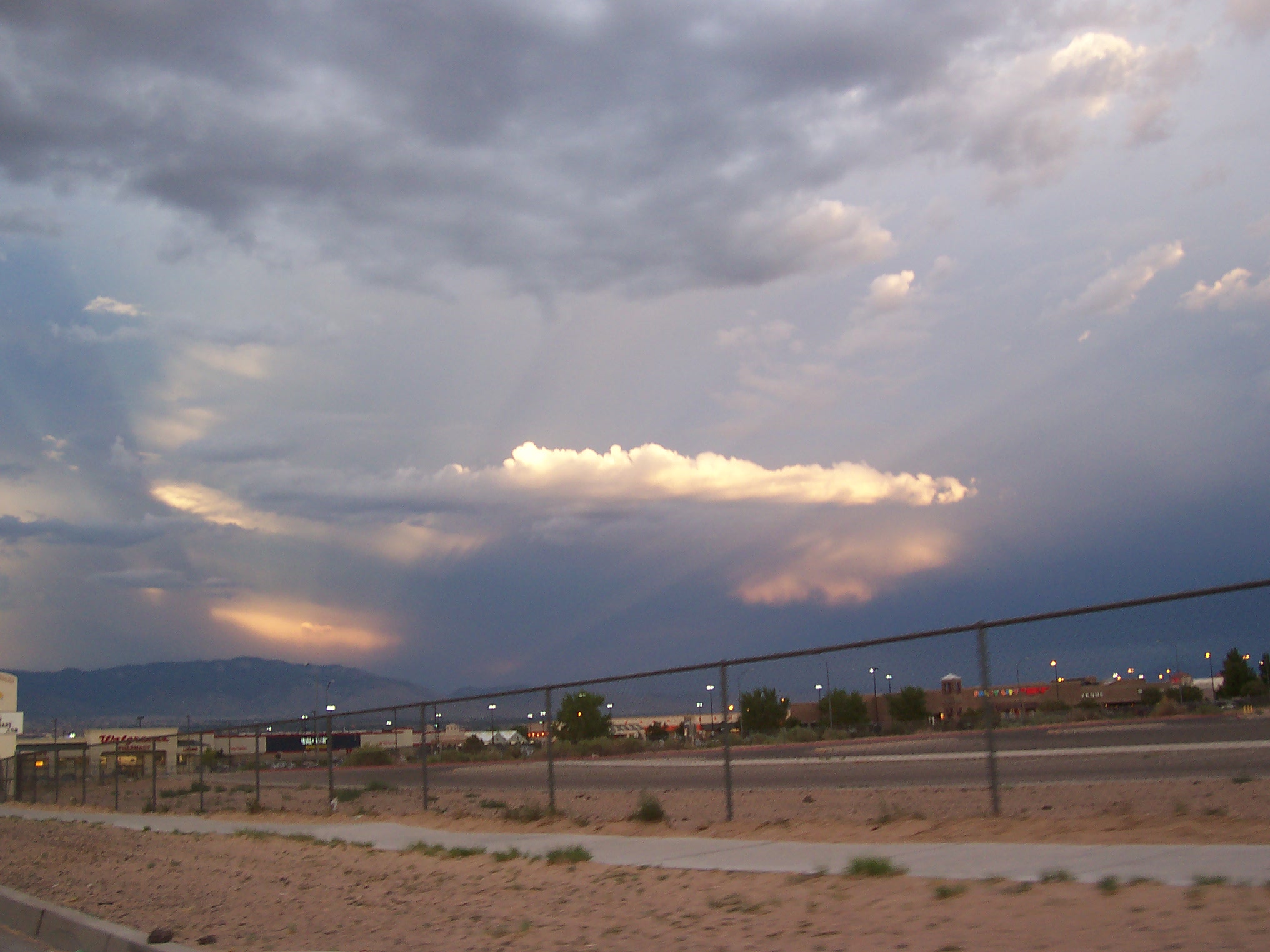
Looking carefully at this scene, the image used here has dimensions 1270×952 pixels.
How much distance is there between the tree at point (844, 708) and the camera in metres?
12.8

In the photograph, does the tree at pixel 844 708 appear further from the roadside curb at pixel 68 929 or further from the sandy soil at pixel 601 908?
the roadside curb at pixel 68 929

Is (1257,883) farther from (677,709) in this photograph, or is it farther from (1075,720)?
(677,709)

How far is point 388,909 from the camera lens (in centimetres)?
1027

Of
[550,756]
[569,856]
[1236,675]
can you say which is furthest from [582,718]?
[1236,675]

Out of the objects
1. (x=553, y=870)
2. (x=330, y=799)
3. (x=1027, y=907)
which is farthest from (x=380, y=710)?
(x=1027, y=907)

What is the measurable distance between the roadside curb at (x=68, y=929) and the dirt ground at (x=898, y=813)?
6.22 metres

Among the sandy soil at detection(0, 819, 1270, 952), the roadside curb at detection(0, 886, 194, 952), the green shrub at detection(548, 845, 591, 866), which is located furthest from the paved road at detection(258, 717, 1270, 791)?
the roadside curb at detection(0, 886, 194, 952)

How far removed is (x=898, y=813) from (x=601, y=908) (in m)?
4.78

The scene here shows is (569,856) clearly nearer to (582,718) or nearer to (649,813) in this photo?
(649,813)

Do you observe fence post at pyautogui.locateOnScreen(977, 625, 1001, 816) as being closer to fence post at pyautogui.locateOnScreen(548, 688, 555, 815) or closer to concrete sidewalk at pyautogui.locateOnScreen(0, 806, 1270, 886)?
concrete sidewalk at pyautogui.locateOnScreen(0, 806, 1270, 886)

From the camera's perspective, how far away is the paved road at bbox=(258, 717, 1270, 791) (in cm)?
982

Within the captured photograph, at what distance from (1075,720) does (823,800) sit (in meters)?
7.47

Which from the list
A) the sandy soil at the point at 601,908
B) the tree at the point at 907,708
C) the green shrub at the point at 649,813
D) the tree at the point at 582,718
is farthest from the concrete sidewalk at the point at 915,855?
the tree at the point at 582,718

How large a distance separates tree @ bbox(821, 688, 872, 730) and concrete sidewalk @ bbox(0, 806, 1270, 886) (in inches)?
67.2
